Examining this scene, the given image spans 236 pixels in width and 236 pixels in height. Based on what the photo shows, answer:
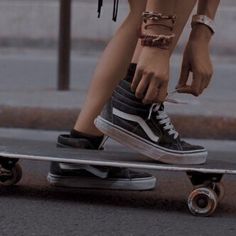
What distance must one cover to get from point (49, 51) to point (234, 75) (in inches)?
116

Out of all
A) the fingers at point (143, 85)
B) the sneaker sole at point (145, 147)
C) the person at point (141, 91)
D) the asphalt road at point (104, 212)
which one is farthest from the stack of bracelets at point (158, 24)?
the asphalt road at point (104, 212)

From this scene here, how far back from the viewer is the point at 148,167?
11.6 ft

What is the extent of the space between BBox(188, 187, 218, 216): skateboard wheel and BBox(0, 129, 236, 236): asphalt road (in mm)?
31

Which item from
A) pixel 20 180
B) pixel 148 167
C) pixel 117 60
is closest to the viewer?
A: pixel 148 167

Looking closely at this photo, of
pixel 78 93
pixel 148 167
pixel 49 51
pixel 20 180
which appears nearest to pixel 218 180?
pixel 148 167

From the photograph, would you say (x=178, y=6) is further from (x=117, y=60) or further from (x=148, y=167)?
(x=148, y=167)

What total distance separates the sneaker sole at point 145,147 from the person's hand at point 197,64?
0.85 feet

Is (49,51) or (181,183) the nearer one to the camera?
(181,183)

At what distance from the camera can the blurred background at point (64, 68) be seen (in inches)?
241

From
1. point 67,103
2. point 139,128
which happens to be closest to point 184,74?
point 139,128

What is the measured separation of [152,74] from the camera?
3344 mm

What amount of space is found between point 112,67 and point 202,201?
72 centimetres

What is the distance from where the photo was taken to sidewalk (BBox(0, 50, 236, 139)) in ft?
19.7

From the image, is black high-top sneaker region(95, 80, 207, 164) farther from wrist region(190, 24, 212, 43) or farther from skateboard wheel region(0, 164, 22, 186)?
skateboard wheel region(0, 164, 22, 186)
